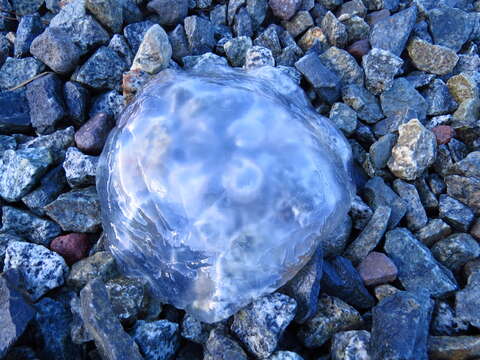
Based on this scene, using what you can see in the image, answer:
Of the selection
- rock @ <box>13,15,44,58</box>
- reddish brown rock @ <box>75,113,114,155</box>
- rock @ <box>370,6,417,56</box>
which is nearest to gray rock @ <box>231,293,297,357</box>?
reddish brown rock @ <box>75,113,114,155</box>

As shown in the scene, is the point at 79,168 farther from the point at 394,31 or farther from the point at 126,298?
the point at 394,31

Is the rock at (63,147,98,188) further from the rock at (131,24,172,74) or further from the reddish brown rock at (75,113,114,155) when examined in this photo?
the rock at (131,24,172,74)

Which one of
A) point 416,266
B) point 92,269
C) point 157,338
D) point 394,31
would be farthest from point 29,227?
point 394,31

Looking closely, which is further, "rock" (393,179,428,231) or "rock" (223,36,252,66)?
"rock" (223,36,252,66)

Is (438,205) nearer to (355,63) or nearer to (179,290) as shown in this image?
(355,63)

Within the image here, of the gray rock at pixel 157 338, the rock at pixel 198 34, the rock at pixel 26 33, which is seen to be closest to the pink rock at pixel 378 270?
the gray rock at pixel 157 338

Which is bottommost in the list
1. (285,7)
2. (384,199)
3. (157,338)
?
(157,338)

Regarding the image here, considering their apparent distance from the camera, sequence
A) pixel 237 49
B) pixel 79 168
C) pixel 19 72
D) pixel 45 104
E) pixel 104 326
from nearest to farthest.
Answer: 1. pixel 104 326
2. pixel 79 168
3. pixel 45 104
4. pixel 19 72
5. pixel 237 49

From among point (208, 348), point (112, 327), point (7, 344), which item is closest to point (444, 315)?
point (208, 348)
